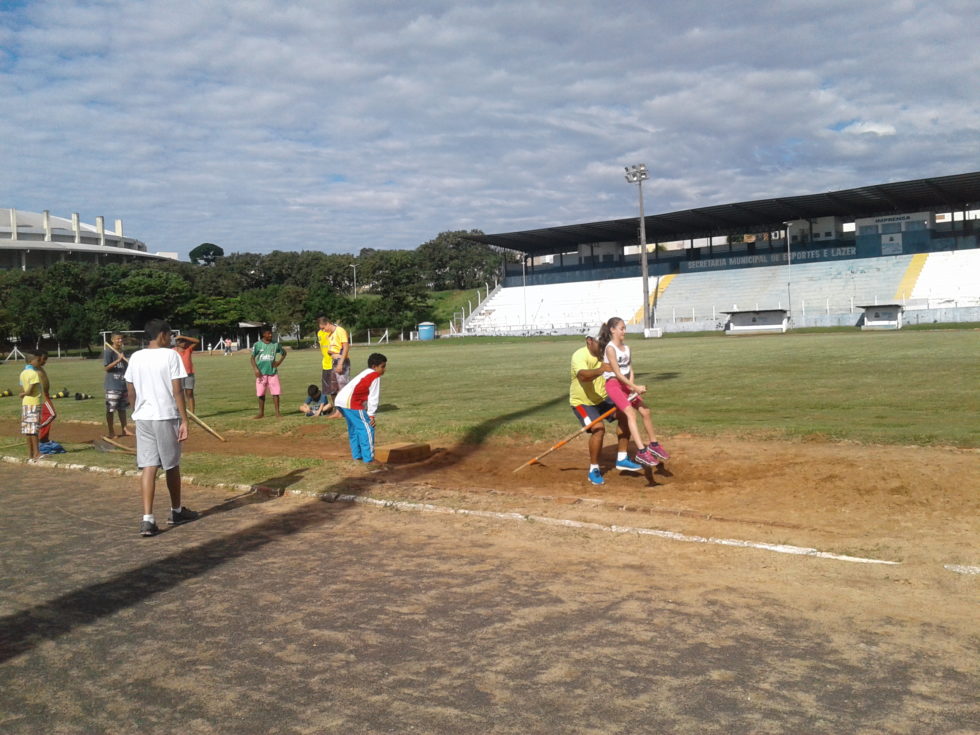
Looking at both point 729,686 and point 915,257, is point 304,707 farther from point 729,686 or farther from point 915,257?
point 915,257

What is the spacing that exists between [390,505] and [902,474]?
17.0 feet

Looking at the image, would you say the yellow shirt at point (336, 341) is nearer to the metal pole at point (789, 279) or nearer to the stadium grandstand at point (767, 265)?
the stadium grandstand at point (767, 265)

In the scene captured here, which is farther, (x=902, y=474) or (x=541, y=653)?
(x=902, y=474)

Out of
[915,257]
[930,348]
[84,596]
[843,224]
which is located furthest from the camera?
[843,224]

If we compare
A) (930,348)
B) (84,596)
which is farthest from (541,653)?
(930,348)

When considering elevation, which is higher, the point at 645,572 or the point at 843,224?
the point at 843,224

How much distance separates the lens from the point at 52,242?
386ft

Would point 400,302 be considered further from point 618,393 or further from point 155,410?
point 155,410

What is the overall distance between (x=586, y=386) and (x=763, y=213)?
6508cm

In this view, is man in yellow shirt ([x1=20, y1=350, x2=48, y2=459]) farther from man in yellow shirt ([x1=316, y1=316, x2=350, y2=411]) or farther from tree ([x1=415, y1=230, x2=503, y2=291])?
tree ([x1=415, y1=230, x2=503, y2=291])

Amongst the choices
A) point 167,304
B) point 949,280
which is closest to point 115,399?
point 949,280

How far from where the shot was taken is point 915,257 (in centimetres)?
6350

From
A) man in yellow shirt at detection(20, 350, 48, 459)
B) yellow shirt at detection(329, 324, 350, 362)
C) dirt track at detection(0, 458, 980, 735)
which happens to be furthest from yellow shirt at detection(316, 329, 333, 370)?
dirt track at detection(0, 458, 980, 735)

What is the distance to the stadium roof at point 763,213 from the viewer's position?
61969mm
